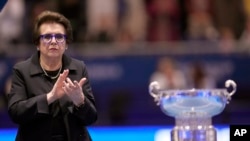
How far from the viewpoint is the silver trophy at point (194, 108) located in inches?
208

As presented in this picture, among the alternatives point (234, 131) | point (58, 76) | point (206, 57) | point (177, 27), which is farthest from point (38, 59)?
point (177, 27)

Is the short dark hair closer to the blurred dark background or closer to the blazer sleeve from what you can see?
the blazer sleeve

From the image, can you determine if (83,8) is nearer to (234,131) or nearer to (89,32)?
(89,32)

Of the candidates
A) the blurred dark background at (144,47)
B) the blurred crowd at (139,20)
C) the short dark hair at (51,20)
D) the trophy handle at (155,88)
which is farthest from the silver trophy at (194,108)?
the blurred crowd at (139,20)

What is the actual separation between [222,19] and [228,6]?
230mm

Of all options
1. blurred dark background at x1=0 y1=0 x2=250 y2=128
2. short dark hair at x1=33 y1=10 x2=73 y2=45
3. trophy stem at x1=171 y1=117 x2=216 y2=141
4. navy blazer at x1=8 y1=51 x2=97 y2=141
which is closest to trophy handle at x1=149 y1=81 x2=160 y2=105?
trophy stem at x1=171 y1=117 x2=216 y2=141

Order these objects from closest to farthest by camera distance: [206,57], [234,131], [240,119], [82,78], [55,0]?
1. [82,78]
2. [234,131]
3. [240,119]
4. [206,57]
5. [55,0]

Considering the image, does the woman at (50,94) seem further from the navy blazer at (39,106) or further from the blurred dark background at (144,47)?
the blurred dark background at (144,47)

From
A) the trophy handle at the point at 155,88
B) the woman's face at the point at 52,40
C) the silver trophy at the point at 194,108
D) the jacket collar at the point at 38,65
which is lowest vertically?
the silver trophy at the point at 194,108

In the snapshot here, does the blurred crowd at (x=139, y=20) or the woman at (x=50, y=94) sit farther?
the blurred crowd at (x=139, y=20)

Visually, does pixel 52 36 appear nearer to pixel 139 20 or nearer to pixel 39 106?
pixel 39 106

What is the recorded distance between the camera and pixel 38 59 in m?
5.04

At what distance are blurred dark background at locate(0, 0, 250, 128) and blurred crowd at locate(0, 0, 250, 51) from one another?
0.02 m

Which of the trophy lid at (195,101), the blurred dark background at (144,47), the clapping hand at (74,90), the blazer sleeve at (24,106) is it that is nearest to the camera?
the clapping hand at (74,90)
